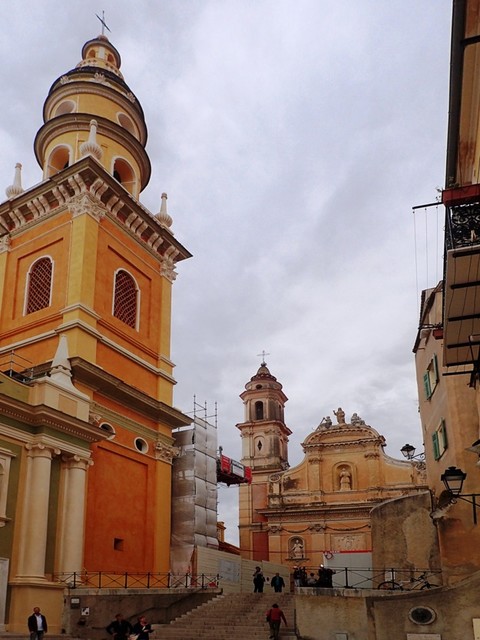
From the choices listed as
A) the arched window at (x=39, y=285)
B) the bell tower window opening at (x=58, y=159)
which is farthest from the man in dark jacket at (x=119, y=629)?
the bell tower window opening at (x=58, y=159)

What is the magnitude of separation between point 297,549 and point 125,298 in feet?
92.0

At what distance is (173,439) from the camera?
26.4 meters

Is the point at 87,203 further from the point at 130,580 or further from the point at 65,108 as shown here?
the point at 130,580

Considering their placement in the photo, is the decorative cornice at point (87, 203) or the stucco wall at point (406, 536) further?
the decorative cornice at point (87, 203)

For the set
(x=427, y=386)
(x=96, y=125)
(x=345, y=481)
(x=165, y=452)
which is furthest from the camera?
(x=345, y=481)

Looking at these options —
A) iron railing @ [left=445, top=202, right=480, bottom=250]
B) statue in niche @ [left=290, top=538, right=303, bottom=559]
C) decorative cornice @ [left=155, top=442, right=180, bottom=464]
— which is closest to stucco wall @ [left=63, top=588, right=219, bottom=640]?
decorative cornice @ [left=155, top=442, right=180, bottom=464]

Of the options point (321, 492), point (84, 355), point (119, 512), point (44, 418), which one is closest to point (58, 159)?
point (84, 355)

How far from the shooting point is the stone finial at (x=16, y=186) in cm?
2739

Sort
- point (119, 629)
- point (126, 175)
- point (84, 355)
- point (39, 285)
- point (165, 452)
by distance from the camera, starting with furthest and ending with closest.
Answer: point (126, 175)
point (165, 452)
point (39, 285)
point (84, 355)
point (119, 629)

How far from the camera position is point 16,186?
2755cm

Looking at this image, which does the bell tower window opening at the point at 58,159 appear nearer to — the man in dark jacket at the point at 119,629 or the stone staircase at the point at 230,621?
the stone staircase at the point at 230,621

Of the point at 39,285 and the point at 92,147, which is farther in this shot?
the point at 92,147

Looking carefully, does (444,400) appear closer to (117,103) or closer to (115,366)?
(115,366)

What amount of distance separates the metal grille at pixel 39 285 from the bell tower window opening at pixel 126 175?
5.75 m
